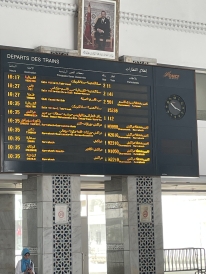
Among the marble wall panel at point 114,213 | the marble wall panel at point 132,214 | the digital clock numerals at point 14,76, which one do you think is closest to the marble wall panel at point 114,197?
the marble wall panel at point 114,213

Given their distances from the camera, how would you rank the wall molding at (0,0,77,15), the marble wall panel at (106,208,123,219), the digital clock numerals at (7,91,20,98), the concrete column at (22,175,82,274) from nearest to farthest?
the digital clock numerals at (7,91,20,98) < the concrete column at (22,175,82,274) < the wall molding at (0,0,77,15) < the marble wall panel at (106,208,123,219)

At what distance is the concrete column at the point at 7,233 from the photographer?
17203 millimetres

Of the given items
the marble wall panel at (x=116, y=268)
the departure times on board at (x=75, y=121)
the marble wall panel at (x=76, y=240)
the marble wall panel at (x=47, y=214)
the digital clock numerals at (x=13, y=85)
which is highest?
the digital clock numerals at (x=13, y=85)

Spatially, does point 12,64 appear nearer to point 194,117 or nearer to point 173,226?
point 194,117

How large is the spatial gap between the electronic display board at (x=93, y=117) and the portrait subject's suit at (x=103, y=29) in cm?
44

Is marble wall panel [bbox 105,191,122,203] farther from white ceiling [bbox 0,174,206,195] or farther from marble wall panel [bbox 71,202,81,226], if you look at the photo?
marble wall panel [bbox 71,202,81,226]

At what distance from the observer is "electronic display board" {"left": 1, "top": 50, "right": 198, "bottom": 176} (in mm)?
12070

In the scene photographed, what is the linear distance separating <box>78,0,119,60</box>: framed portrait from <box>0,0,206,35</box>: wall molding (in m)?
0.33

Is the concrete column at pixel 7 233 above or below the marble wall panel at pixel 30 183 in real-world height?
below

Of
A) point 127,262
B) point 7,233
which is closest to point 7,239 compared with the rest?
point 7,233

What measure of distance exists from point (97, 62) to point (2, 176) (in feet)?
9.61

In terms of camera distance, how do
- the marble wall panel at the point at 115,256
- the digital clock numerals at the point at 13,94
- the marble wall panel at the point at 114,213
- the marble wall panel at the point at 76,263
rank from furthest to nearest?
the marble wall panel at the point at 114,213 → the marble wall panel at the point at 115,256 → the marble wall panel at the point at 76,263 → the digital clock numerals at the point at 13,94

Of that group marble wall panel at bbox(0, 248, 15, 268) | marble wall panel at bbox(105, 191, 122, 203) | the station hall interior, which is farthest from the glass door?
marble wall panel at bbox(105, 191, 122, 203)

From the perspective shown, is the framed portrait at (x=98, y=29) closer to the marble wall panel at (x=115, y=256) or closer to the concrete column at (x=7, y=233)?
the marble wall panel at (x=115, y=256)
